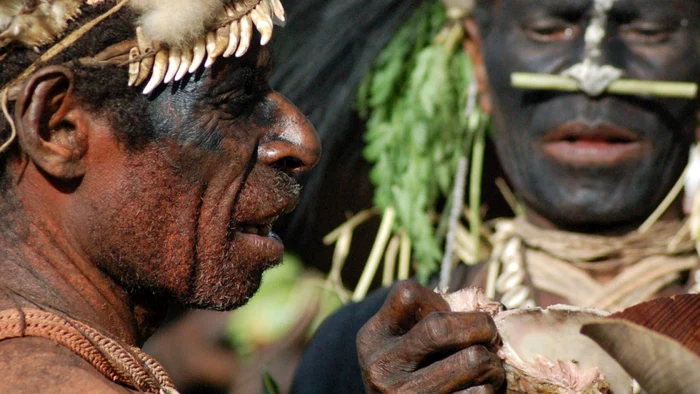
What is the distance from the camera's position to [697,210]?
4211 mm

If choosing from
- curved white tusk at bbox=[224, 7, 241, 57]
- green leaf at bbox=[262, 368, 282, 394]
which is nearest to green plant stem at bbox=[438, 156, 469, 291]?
green leaf at bbox=[262, 368, 282, 394]

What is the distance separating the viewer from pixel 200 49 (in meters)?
2.33

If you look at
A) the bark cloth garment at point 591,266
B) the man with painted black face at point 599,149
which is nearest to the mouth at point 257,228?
the bark cloth garment at point 591,266

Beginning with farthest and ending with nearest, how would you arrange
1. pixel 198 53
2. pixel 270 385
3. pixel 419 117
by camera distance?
pixel 419 117
pixel 270 385
pixel 198 53

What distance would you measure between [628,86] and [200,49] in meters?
2.15

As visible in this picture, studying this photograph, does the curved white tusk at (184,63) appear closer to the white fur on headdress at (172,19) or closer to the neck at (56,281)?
the white fur on headdress at (172,19)

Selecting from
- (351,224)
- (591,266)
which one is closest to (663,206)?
(591,266)

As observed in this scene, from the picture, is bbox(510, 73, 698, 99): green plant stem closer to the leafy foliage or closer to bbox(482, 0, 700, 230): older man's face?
bbox(482, 0, 700, 230): older man's face

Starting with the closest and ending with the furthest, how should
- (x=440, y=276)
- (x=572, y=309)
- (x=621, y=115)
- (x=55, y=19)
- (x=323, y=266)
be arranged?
(x=55, y=19), (x=572, y=309), (x=621, y=115), (x=440, y=276), (x=323, y=266)

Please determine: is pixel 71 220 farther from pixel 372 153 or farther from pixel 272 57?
pixel 372 153

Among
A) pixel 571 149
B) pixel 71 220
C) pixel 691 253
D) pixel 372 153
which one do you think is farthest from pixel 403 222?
pixel 71 220

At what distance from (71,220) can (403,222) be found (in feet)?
8.41

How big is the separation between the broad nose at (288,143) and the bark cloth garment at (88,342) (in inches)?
20.6

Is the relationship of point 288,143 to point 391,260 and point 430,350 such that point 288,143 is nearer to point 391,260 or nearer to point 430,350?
point 430,350
